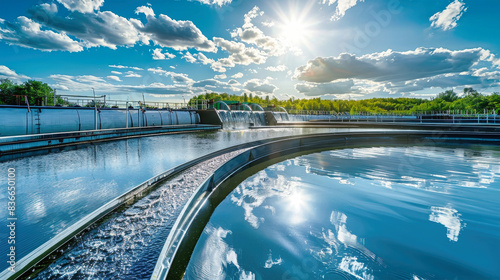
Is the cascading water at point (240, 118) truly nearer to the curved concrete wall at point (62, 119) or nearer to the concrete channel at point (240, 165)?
the curved concrete wall at point (62, 119)

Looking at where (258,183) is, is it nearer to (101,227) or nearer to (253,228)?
(253,228)

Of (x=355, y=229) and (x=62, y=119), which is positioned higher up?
(x=62, y=119)

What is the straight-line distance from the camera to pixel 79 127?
10.8 metres

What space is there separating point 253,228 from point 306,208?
1049 millimetres

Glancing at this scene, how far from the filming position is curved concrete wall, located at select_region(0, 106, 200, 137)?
28.3 ft

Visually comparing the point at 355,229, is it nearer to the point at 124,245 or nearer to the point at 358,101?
the point at 124,245

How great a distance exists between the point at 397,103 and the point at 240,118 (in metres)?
124

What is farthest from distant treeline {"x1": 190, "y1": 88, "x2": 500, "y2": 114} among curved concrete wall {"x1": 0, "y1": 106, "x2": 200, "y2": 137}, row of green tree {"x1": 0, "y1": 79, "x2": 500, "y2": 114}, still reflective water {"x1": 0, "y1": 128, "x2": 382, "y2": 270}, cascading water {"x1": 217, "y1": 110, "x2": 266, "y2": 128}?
still reflective water {"x1": 0, "y1": 128, "x2": 382, "y2": 270}

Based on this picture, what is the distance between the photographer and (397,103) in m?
114

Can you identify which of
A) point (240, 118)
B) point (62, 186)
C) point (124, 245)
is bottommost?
point (124, 245)

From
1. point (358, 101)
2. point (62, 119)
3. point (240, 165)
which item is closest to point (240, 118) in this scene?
point (62, 119)

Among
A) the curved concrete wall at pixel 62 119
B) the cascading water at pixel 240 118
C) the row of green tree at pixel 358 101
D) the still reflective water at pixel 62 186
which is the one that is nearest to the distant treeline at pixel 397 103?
the row of green tree at pixel 358 101

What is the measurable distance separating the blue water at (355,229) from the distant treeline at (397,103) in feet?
187

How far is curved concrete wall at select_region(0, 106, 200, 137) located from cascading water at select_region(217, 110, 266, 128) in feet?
17.4
